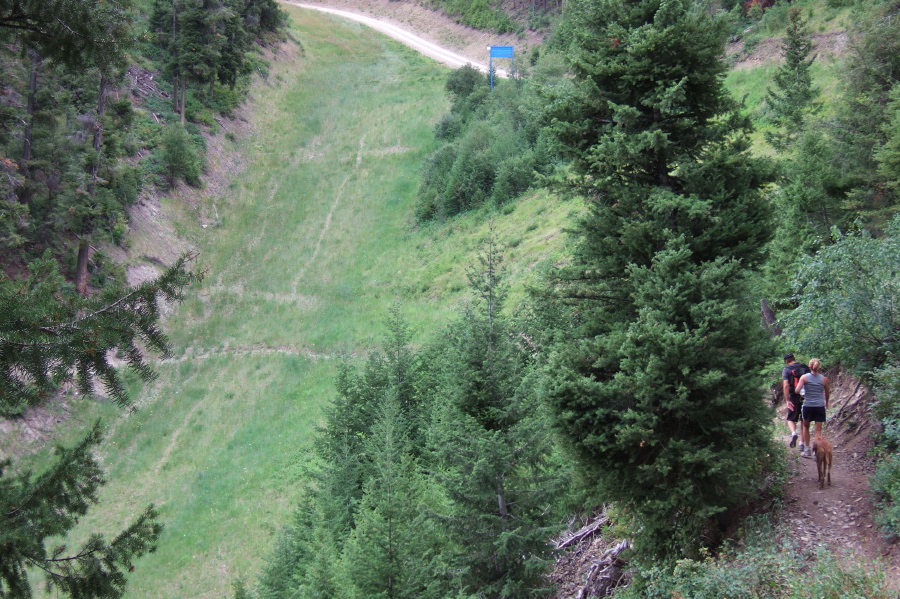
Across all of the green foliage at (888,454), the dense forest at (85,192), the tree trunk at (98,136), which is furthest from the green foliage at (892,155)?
the tree trunk at (98,136)

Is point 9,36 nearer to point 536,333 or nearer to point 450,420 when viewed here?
point 450,420

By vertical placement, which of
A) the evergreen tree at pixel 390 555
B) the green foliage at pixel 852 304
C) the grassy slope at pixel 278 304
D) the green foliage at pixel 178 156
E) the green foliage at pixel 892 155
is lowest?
the grassy slope at pixel 278 304

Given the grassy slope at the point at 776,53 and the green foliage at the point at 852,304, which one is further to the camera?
the grassy slope at the point at 776,53

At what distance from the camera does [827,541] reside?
9.55 meters

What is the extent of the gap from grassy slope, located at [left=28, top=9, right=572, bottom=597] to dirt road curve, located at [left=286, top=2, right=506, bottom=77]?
6.28m

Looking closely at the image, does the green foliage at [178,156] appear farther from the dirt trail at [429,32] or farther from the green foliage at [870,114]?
the green foliage at [870,114]

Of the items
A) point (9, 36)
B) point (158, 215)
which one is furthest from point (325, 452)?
point (158, 215)

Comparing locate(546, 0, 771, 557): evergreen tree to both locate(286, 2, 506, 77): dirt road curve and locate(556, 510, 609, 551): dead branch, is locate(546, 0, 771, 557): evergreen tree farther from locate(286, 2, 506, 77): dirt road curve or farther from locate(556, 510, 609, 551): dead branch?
locate(286, 2, 506, 77): dirt road curve

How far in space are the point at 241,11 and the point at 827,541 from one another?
55.3m

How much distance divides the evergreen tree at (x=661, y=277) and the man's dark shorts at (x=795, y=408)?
74.6 inches

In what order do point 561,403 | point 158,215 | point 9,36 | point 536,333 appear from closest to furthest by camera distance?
point 9,36 < point 561,403 < point 536,333 < point 158,215

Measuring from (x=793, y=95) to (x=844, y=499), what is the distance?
24912mm

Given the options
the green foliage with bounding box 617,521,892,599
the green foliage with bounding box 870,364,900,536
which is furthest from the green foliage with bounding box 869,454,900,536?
the green foliage with bounding box 617,521,892,599

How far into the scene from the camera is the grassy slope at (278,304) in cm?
2384
